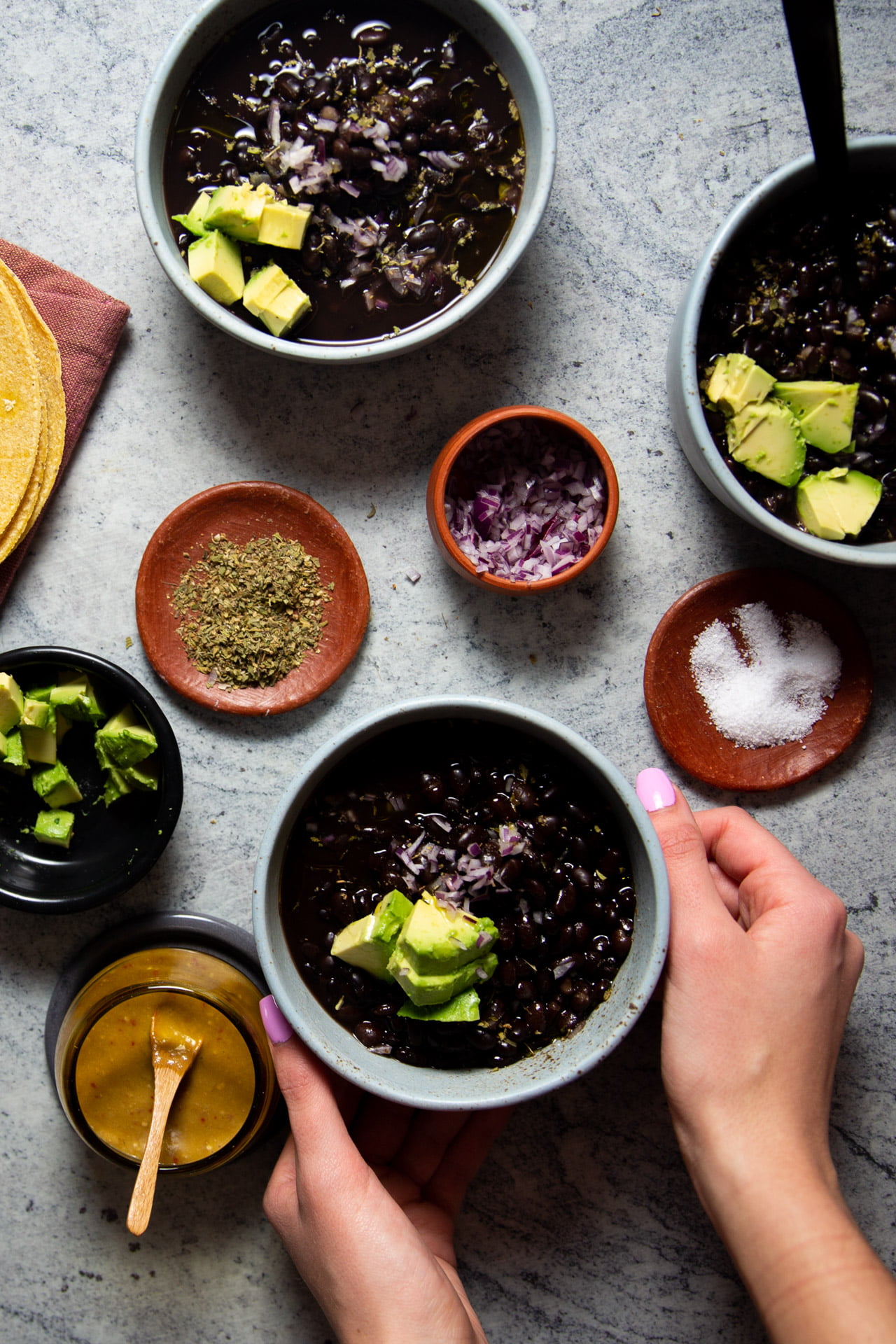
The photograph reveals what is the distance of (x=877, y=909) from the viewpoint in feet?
6.09

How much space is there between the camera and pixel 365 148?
5.15 ft

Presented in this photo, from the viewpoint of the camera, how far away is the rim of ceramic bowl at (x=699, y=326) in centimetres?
156

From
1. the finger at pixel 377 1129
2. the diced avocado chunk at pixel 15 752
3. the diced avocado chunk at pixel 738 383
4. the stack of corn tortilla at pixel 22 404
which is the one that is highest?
the stack of corn tortilla at pixel 22 404

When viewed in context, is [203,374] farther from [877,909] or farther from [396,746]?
[877,909]

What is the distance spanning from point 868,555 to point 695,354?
46 centimetres

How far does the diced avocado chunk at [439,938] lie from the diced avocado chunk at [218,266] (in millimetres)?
1074

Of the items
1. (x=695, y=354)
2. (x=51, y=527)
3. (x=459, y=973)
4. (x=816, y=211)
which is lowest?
(x=459, y=973)

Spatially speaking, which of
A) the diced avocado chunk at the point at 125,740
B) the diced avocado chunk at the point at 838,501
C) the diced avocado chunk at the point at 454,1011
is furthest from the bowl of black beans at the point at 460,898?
the diced avocado chunk at the point at 838,501

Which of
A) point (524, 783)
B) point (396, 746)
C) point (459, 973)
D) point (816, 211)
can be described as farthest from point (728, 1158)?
point (816, 211)

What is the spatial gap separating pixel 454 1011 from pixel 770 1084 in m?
0.50

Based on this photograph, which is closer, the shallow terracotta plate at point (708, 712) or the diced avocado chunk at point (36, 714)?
the diced avocado chunk at point (36, 714)

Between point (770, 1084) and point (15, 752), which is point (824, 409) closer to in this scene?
point (770, 1084)

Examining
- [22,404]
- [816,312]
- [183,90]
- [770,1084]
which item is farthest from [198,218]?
[770,1084]

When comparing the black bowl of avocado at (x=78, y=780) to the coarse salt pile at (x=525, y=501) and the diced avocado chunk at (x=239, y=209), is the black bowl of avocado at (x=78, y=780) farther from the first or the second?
the diced avocado chunk at (x=239, y=209)
